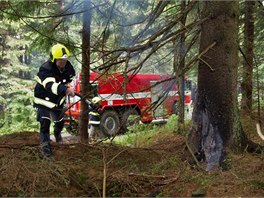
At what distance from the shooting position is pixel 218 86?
5.16 meters

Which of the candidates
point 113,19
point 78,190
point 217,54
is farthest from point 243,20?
point 78,190

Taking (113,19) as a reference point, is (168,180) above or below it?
below

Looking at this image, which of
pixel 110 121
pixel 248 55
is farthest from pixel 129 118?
pixel 110 121

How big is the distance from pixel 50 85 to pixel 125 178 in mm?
1966

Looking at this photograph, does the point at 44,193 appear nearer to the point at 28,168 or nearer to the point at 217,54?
the point at 28,168

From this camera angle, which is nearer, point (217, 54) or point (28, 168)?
point (28, 168)

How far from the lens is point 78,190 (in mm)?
4477

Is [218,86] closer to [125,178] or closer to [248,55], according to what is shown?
[125,178]

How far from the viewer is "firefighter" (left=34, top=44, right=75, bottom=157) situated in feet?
A: 18.3

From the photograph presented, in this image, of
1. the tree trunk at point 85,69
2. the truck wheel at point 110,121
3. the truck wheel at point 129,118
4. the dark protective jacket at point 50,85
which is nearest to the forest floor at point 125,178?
the truck wheel at point 129,118

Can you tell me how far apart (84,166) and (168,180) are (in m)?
1.38

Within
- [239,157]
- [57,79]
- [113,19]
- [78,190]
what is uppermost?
[113,19]

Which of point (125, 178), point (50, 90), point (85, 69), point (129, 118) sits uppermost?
point (85, 69)

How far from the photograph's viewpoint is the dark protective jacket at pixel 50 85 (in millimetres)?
5484
